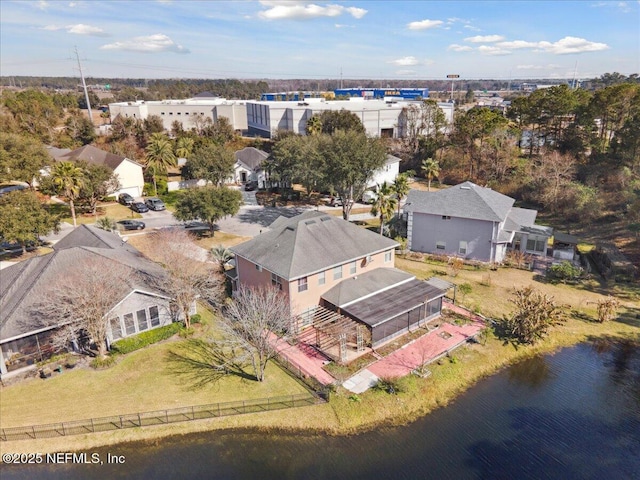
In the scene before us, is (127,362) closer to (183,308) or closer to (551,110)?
(183,308)

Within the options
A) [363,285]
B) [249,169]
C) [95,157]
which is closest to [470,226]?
[363,285]

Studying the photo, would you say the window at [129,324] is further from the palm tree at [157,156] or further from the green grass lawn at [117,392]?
the palm tree at [157,156]

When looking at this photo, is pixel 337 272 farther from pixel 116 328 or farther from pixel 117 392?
pixel 117 392

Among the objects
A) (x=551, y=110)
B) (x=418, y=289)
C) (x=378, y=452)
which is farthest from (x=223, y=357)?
(x=551, y=110)

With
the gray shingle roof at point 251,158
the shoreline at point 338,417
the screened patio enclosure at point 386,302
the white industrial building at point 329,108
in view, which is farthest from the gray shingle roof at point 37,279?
the white industrial building at point 329,108

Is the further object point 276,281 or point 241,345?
point 276,281
